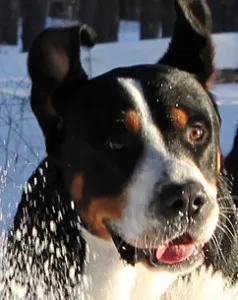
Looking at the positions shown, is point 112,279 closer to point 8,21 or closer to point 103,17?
point 103,17

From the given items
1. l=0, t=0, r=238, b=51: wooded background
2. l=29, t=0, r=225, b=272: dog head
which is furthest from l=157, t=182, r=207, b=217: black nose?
l=0, t=0, r=238, b=51: wooded background

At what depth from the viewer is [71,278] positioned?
392cm

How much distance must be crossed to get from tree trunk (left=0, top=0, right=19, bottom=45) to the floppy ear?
1223cm

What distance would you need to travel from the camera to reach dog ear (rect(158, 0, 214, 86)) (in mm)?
4070

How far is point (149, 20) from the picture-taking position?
17.3m

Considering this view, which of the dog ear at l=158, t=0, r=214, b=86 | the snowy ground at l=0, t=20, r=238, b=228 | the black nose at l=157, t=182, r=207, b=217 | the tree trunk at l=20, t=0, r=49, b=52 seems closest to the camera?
the black nose at l=157, t=182, r=207, b=217

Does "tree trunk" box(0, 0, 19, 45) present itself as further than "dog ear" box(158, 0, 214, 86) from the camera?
Yes

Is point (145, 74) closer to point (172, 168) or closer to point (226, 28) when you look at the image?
point (172, 168)

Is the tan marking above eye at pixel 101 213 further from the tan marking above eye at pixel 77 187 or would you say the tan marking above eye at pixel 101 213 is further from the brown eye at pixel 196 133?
the brown eye at pixel 196 133

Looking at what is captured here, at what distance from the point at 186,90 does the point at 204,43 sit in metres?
0.25

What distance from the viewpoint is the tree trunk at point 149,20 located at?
17.1 m

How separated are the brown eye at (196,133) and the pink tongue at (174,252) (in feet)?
1.25

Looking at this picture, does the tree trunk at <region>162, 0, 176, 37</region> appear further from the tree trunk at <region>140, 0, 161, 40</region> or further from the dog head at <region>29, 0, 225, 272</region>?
the dog head at <region>29, 0, 225, 272</region>

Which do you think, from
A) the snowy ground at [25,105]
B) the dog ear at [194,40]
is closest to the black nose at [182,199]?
the dog ear at [194,40]
